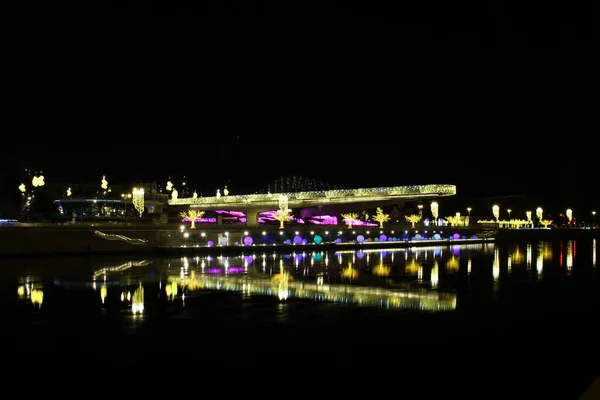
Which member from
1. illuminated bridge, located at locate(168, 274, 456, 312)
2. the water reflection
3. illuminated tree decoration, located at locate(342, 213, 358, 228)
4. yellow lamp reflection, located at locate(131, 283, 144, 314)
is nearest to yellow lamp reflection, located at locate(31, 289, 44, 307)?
the water reflection

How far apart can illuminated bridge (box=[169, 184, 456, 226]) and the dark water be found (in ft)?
112

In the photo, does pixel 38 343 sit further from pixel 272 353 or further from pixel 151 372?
pixel 272 353

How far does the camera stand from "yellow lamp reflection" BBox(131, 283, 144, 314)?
12.1m

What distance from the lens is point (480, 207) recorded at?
10544 centimetres

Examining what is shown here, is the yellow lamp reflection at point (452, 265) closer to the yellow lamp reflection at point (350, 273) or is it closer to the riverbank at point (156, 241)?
the yellow lamp reflection at point (350, 273)

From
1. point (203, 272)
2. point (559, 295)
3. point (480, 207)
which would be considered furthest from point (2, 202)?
point (480, 207)

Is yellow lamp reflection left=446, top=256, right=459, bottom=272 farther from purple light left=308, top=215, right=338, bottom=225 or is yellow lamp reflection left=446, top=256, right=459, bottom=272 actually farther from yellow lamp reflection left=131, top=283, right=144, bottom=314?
purple light left=308, top=215, right=338, bottom=225

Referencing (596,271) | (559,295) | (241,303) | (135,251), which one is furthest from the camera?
(135,251)

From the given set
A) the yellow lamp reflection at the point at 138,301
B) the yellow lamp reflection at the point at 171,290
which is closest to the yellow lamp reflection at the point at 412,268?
the yellow lamp reflection at the point at 171,290

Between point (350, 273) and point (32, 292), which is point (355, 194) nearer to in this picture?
point (350, 273)

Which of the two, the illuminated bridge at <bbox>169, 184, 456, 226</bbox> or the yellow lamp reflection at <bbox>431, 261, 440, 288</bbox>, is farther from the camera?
the illuminated bridge at <bbox>169, 184, 456, 226</bbox>

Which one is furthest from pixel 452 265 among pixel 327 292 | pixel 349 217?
pixel 349 217

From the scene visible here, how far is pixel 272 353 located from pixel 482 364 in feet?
9.76

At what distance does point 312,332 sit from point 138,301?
199 inches
